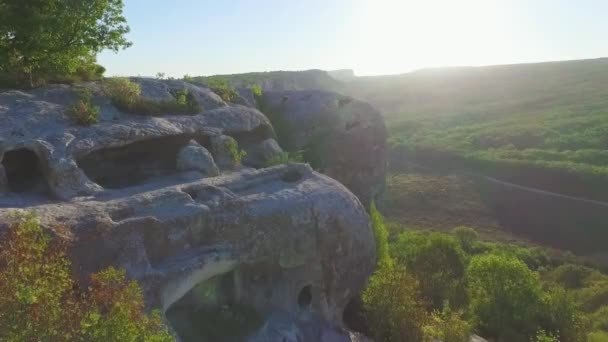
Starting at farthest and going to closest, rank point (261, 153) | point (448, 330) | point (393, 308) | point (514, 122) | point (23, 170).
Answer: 1. point (514, 122)
2. point (261, 153)
3. point (448, 330)
4. point (393, 308)
5. point (23, 170)

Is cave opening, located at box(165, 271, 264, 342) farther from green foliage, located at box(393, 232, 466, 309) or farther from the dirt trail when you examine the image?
the dirt trail

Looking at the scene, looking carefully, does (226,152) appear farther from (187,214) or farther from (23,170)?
(23,170)

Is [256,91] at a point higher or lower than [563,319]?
higher

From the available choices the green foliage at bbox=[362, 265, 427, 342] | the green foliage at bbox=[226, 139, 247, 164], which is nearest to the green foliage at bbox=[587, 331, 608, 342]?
the green foliage at bbox=[362, 265, 427, 342]

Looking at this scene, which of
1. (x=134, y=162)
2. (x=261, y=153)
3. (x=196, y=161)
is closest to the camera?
(x=196, y=161)

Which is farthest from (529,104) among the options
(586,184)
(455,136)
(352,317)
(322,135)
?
(352,317)

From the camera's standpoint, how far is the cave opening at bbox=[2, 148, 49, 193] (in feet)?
52.6

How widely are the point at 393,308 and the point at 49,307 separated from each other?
1337 centimetres

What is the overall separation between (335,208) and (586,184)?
203 feet

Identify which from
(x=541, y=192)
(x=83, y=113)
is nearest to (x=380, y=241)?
(x=83, y=113)

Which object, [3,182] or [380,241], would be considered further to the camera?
[380,241]

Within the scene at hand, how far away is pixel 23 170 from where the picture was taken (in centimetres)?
1689

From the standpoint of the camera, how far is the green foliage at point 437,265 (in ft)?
96.4

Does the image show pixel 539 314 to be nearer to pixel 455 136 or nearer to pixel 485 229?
pixel 485 229
